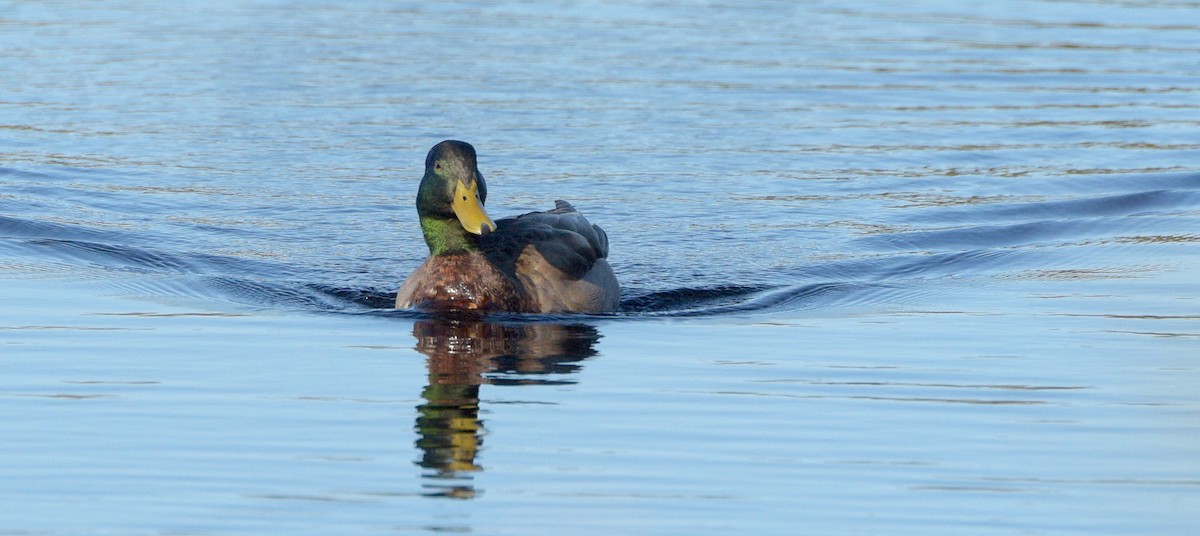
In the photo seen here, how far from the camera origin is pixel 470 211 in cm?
982

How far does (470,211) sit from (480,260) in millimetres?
382

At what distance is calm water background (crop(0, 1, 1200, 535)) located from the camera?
640 centimetres

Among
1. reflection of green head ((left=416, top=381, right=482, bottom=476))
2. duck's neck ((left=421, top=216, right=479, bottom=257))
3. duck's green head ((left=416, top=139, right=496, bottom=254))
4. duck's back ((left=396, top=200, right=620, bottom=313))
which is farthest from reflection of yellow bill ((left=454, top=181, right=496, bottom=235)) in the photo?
reflection of green head ((left=416, top=381, right=482, bottom=476))

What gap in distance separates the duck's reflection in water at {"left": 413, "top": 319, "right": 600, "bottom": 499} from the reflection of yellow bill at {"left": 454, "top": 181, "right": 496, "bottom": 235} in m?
0.51

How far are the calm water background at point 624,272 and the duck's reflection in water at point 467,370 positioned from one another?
0.11 ft

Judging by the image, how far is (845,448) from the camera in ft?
22.6

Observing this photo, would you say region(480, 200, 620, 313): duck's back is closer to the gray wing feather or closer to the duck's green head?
the gray wing feather

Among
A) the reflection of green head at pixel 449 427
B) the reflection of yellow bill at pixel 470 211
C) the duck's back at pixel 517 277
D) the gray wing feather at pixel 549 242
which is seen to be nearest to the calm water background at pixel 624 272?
the reflection of green head at pixel 449 427

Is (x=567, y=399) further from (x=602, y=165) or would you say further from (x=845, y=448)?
(x=602, y=165)

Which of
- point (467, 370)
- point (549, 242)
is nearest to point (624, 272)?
point (549, 242)

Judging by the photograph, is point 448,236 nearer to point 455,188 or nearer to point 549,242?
point 455,188

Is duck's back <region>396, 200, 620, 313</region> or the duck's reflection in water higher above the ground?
duck's back <region>396, 200, 620, 313</region>

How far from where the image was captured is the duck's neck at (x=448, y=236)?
10.1 metres

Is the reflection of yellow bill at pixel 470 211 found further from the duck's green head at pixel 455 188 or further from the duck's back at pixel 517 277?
the duck's back at pixel 517 277
